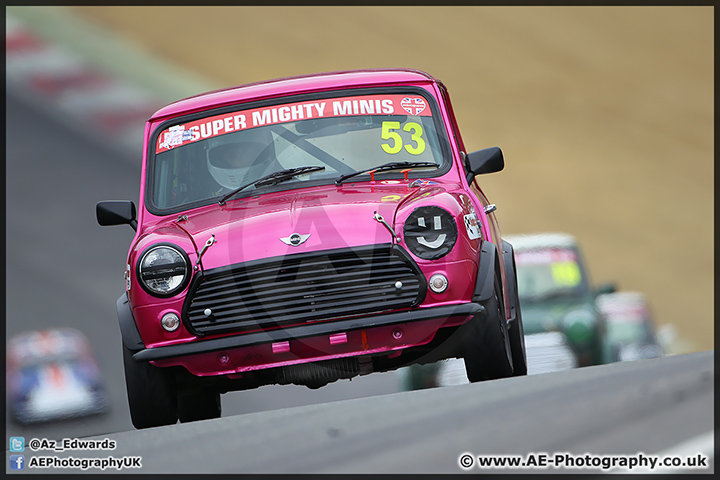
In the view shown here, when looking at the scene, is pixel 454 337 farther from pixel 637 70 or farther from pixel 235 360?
pixel 637 70

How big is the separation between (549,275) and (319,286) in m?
7.91

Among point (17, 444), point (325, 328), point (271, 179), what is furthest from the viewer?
point (271, 179)

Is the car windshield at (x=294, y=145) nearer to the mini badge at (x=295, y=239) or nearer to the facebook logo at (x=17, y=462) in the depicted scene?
the mini badge at (x=295, y=239)

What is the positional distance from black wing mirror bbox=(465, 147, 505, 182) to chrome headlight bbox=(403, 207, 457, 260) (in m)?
1.06

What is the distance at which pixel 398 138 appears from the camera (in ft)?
21.1

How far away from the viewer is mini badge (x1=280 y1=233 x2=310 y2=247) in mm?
5355

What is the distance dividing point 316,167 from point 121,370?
13.4 meters

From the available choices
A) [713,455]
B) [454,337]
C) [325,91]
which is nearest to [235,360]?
[454,337]

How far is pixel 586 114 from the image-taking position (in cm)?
2578

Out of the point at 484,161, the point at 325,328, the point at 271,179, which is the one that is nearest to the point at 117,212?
the point at 271,179

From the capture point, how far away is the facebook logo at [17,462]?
161 inches

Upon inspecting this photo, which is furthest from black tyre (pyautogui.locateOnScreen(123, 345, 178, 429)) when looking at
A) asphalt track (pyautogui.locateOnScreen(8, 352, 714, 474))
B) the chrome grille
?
asphalt track (pyautogui.locateOnScreen(8, 352, 714, 474))

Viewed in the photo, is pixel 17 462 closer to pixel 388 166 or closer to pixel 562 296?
pixel 388 166

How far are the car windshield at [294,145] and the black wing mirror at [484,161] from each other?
20cm
